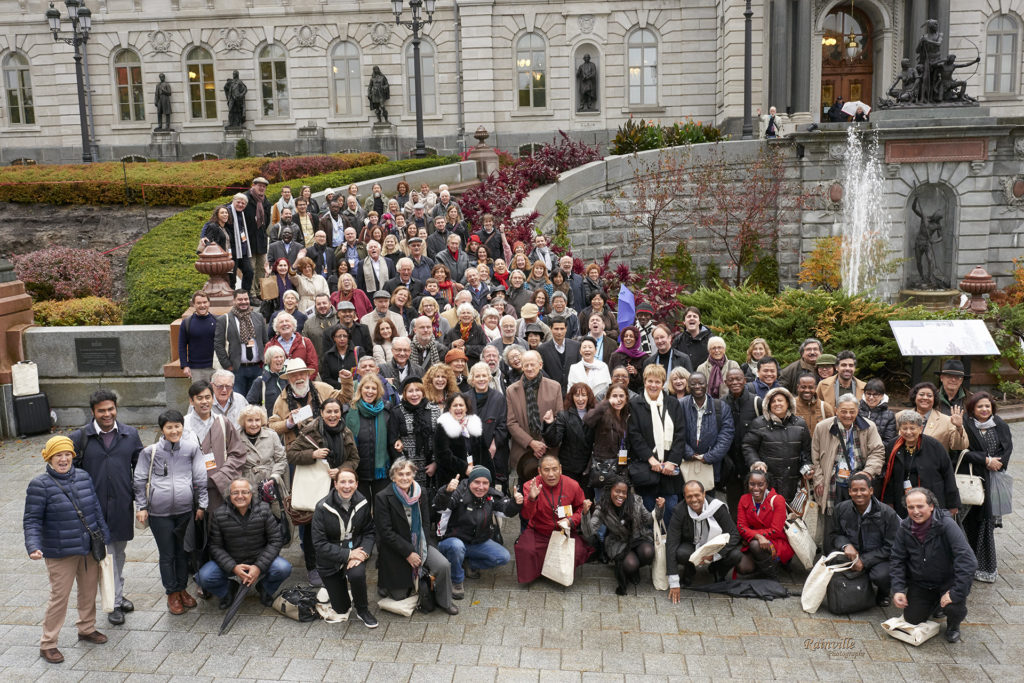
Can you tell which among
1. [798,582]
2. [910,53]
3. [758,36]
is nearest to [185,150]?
[758,36]

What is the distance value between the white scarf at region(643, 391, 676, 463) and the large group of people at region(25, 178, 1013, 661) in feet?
0.07

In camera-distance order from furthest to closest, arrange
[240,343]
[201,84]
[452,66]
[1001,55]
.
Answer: [201,84], [452,66], [1001,55], [240,343]

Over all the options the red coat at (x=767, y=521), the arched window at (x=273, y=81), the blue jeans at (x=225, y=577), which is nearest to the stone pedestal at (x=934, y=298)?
the red coat at (x=767, y=521)

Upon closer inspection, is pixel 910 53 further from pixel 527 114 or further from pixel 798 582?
pixel 798 582

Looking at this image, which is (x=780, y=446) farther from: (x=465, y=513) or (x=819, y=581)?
(x=465, y=513)

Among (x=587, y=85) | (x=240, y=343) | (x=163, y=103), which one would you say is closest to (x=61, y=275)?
(x=240, y=343)

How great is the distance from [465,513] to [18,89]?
126 feet

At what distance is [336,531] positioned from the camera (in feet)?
27.6

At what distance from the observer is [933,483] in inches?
343

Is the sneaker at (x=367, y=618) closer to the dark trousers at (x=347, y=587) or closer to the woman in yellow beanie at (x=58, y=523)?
the dark trousers at (x=347, y=587)

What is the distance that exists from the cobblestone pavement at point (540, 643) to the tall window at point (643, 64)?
95.9ft

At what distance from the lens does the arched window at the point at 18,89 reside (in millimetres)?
39188

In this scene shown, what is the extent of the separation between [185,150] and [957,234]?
28822mm

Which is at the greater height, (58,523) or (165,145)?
(165,145)
